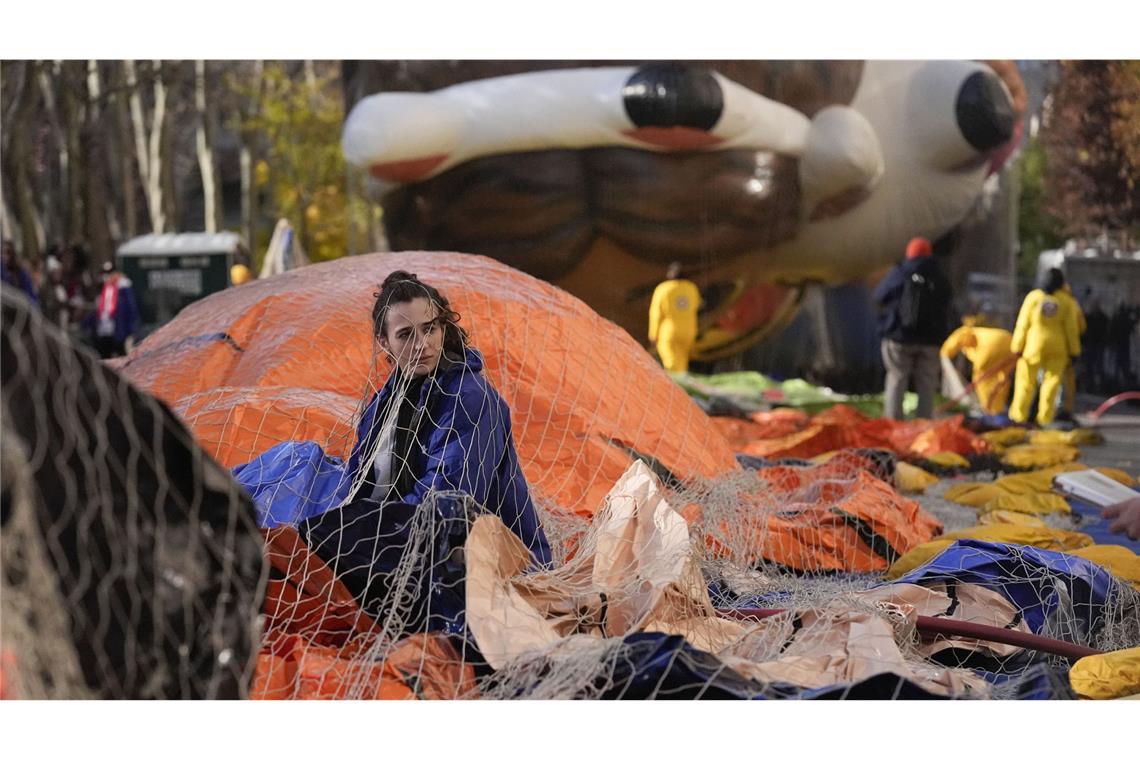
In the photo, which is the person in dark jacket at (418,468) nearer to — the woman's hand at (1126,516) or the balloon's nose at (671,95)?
the woman's hand at (1126,516)

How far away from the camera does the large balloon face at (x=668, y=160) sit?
9.92 metres

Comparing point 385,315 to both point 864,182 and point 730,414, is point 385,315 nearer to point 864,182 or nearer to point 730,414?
point 730,414

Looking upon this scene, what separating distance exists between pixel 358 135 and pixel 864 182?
3.79m

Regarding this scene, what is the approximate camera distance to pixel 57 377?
227 cm

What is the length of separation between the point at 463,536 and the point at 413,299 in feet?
2.35

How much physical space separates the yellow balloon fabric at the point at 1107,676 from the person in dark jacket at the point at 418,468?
4.56 feet

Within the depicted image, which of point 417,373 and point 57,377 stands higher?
point 57,377

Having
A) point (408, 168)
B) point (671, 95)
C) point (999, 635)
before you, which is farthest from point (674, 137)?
point (999, 635)

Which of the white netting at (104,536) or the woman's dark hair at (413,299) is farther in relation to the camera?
the woman's dark hair at (413,299)

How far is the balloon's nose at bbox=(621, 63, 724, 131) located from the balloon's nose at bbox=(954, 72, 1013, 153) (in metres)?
1.92

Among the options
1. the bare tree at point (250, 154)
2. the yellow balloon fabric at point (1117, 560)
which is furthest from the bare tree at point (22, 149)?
the yellow balloon fabric at point (1117, 560)

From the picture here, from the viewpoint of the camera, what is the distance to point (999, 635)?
139 inches
